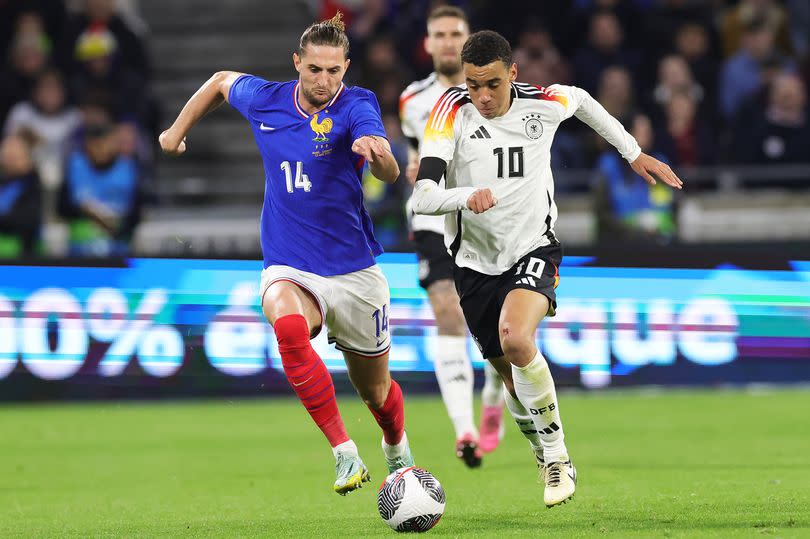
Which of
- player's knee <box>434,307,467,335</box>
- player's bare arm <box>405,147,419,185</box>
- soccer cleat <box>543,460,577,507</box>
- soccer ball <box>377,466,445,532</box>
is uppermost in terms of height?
player's bare arm <box>405,147,419,185</box>

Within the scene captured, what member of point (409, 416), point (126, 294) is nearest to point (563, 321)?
point (409, 416)

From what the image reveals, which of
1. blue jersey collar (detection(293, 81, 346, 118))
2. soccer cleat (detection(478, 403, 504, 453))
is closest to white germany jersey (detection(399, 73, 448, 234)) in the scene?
soccer cleat (detection(478, 403, 504, 453))

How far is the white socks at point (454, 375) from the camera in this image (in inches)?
401

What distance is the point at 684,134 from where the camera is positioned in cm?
1709

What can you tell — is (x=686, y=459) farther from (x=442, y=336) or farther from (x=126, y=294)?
(x=126, y=294)

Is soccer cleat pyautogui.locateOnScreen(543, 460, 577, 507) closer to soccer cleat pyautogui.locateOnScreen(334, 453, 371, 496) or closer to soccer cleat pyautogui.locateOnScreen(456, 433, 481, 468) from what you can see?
soccer cleat pyautogui.locateOnScreen(334, 453, 371, 496)

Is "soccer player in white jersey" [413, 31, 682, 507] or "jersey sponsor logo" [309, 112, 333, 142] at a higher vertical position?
"jersey sponsor logo" [309, 112, 333, 142]

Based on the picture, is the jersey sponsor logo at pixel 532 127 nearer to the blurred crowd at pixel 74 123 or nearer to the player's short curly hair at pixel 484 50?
the player's short curly hair at pixel 484 50

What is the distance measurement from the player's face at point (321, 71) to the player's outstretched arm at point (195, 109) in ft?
2.02

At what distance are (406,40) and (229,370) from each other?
561 cm

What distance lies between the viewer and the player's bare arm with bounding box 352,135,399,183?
7.23 metres

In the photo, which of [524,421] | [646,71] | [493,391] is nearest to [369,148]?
[524,421]

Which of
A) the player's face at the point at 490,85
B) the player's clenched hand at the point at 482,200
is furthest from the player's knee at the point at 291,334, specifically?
the player's face at the point at 490,85

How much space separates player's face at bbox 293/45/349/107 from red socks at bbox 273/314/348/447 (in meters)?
1.17
